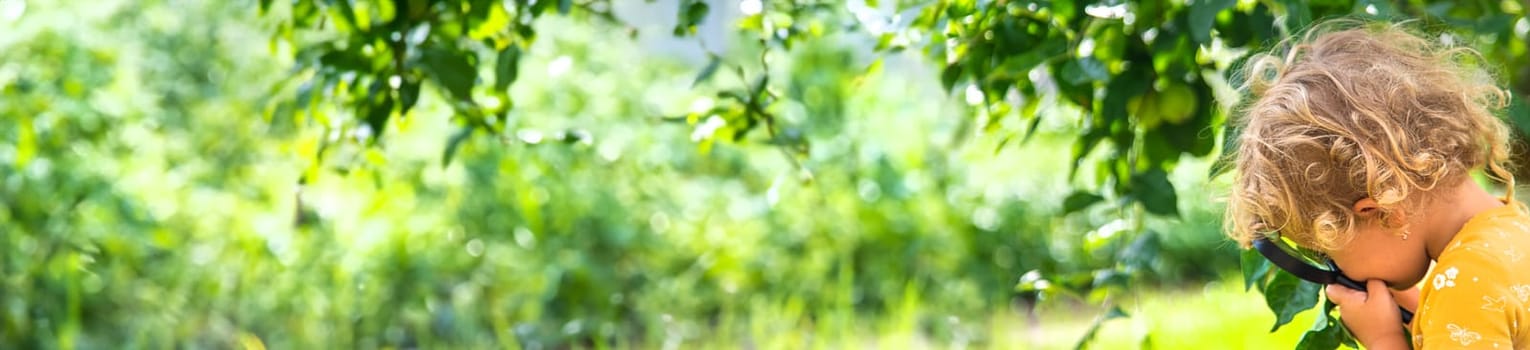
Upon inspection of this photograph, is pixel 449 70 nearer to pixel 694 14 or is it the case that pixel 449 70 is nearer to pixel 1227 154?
pixel 694 14

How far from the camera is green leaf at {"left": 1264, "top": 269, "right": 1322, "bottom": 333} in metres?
1.29

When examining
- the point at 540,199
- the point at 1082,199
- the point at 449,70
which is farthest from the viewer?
the point at 540,199

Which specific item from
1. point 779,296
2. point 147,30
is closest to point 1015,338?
point 779,296

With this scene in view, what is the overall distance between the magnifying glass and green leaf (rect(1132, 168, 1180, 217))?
0.33 m

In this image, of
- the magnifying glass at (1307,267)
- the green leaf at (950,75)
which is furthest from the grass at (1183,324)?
the magnifying glass at (1307,267)

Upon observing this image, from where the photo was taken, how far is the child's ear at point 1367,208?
43.7 inches

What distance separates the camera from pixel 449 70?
4.98ft

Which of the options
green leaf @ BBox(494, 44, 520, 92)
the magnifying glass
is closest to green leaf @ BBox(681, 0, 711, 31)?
green leaf @ BBox(494, 44, 520, 92)

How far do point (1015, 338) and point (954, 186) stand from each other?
0.65 m

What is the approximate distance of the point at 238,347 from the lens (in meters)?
2.99

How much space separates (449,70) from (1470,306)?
3.14 ft

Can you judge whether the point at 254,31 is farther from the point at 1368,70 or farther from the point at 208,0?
the point at 1368,70

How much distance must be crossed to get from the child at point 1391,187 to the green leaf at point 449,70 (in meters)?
0.76

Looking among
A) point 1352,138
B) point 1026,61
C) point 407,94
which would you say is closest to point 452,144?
point 407,94
